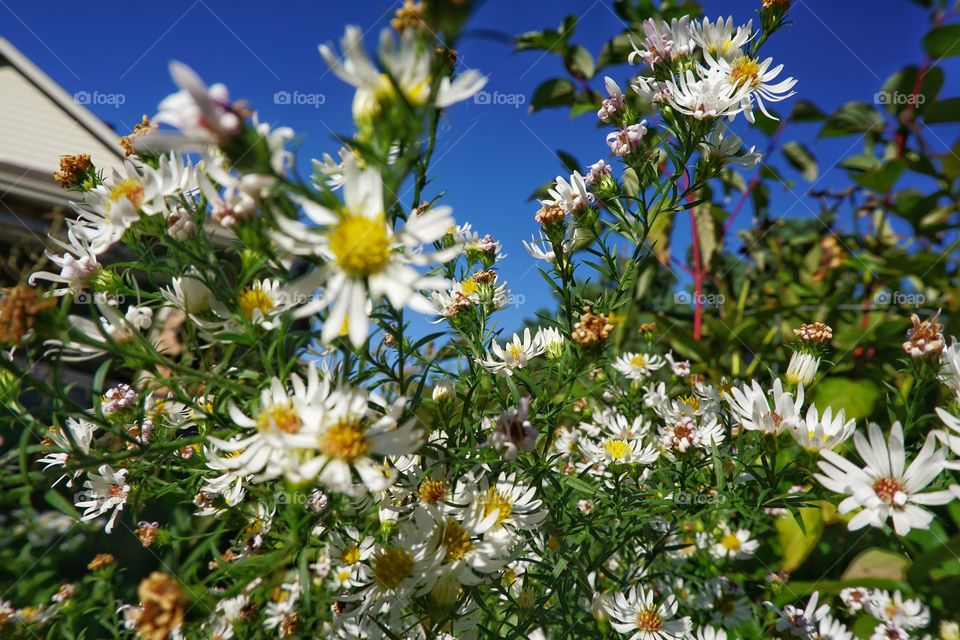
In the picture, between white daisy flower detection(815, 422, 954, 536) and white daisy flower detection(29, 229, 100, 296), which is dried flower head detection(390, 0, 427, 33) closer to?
white daisy flower detection(29, 229, 100, 296)

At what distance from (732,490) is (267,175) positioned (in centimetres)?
91

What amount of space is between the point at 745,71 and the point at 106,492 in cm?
148

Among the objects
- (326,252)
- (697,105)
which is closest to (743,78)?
(697,105)

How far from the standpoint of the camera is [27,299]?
0.61 m

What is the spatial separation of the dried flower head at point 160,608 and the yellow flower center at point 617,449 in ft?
2.80

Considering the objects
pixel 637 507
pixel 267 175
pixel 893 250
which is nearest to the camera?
pixel 267 175

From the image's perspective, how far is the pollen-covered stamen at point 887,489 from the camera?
2.35 ft

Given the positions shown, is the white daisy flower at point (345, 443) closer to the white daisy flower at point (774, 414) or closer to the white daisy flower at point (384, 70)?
the white daisy flower at point (384, 70)

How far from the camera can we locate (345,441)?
1.93 feet

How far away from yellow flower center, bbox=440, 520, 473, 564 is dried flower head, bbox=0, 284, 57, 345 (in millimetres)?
579

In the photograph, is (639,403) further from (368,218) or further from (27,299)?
(27,299)

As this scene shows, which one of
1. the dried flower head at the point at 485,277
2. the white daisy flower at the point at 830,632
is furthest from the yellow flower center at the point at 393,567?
the white daisy flower at the point at 830,632

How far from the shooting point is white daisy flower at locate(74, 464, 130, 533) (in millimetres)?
996

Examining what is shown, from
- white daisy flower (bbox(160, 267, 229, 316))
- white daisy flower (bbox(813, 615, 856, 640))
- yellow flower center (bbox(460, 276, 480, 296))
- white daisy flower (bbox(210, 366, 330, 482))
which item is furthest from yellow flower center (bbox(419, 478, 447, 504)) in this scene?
white daisy flower (bbox(813, 615, 856, 640))
